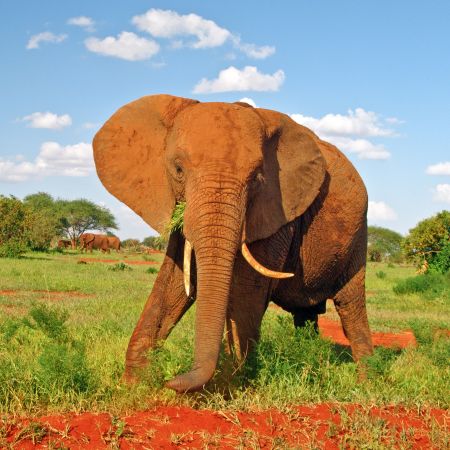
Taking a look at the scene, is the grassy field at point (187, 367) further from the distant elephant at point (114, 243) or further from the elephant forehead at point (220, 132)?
the distant elephant at point (114, 243)

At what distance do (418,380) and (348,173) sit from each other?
2.43m

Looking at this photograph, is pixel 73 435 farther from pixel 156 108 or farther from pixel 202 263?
pixel 156 108

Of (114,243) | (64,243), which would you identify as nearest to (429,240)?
(114,243)

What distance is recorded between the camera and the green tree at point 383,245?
59.6m

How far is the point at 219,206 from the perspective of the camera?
511cm

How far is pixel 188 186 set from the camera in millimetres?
5301

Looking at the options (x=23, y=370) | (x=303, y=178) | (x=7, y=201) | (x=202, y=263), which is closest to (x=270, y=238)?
(x=303, y=178)

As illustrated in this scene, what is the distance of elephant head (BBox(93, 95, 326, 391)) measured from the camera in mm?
5027

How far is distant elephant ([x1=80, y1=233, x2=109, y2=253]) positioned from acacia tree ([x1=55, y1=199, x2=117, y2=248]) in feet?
41.7

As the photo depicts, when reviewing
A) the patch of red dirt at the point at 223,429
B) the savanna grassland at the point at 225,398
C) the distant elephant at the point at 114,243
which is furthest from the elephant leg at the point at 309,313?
the distant elephant at the point at 114,243

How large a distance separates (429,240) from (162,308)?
18771 mm

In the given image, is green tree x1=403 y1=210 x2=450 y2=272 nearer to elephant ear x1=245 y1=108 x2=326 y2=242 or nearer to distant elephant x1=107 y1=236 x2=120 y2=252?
elephant ear x1=245 y1=108 x2=326 y2=242

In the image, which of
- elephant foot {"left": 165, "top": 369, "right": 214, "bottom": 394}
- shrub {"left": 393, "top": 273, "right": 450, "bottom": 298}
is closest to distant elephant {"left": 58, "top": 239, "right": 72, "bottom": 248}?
shrub {"left": 393, "top": 273, "right": 450, "bottom": 298}

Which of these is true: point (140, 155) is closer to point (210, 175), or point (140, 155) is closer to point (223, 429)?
point (210, 175)
